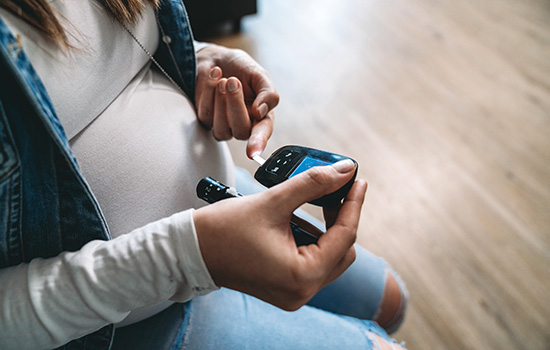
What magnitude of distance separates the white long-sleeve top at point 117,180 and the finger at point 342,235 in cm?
14

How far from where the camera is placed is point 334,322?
2.07 ft

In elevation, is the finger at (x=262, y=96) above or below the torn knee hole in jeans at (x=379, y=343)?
above

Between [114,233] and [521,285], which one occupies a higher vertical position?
[114,233]

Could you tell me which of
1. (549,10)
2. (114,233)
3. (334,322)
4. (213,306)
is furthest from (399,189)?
(549,10)

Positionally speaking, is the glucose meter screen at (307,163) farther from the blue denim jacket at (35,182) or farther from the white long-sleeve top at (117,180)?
the blue denim jacket at (35,182)

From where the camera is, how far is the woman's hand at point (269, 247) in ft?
1.35

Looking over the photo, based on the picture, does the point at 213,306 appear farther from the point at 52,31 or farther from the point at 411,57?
the point at 411,57

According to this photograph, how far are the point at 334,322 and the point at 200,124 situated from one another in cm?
40

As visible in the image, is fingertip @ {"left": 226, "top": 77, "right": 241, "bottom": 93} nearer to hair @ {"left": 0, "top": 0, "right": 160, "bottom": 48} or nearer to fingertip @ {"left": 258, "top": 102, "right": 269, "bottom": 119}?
fingertip @ {"left": 258, "top": 102, "right": 269, "bottom": 119}

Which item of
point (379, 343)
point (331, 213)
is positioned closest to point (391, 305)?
point (379, 343)

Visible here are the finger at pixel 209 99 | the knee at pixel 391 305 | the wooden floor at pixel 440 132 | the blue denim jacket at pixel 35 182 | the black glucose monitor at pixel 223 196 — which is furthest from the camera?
the wooden floor at pixel 440 132

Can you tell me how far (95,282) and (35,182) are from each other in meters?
0.13

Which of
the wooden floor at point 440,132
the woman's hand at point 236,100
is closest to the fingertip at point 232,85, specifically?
the woman's hand at point 236,100

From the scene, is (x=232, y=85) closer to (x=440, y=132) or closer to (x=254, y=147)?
(x=254, y=147)
